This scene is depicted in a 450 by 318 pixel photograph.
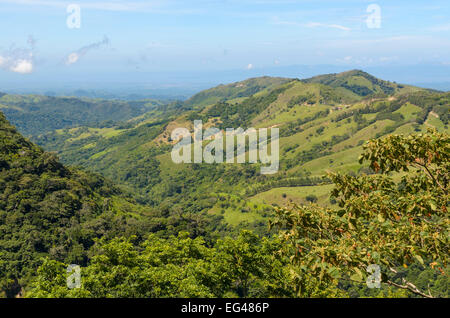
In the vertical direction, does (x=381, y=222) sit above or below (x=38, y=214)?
above

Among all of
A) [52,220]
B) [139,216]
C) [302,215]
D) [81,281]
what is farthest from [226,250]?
[139,216]

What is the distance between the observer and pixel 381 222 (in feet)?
37.0

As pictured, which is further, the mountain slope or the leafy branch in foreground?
the mountain slope

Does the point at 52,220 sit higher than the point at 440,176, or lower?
lower

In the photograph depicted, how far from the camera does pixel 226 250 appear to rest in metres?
22.1

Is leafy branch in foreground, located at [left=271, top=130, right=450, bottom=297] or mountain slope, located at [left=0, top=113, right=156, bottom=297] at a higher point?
leafy branch in foreground, located at [left=271, top=130, right=450, bottom=297]

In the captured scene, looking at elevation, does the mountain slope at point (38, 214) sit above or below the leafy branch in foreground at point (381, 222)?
below

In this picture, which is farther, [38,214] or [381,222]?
[38,214]

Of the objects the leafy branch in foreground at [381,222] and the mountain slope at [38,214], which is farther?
the mountain slope at [38,214]

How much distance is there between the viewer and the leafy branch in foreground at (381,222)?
412 inches

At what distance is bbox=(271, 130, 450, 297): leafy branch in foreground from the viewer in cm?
1047

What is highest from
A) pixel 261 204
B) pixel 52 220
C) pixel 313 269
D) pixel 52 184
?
pixel 313 269
